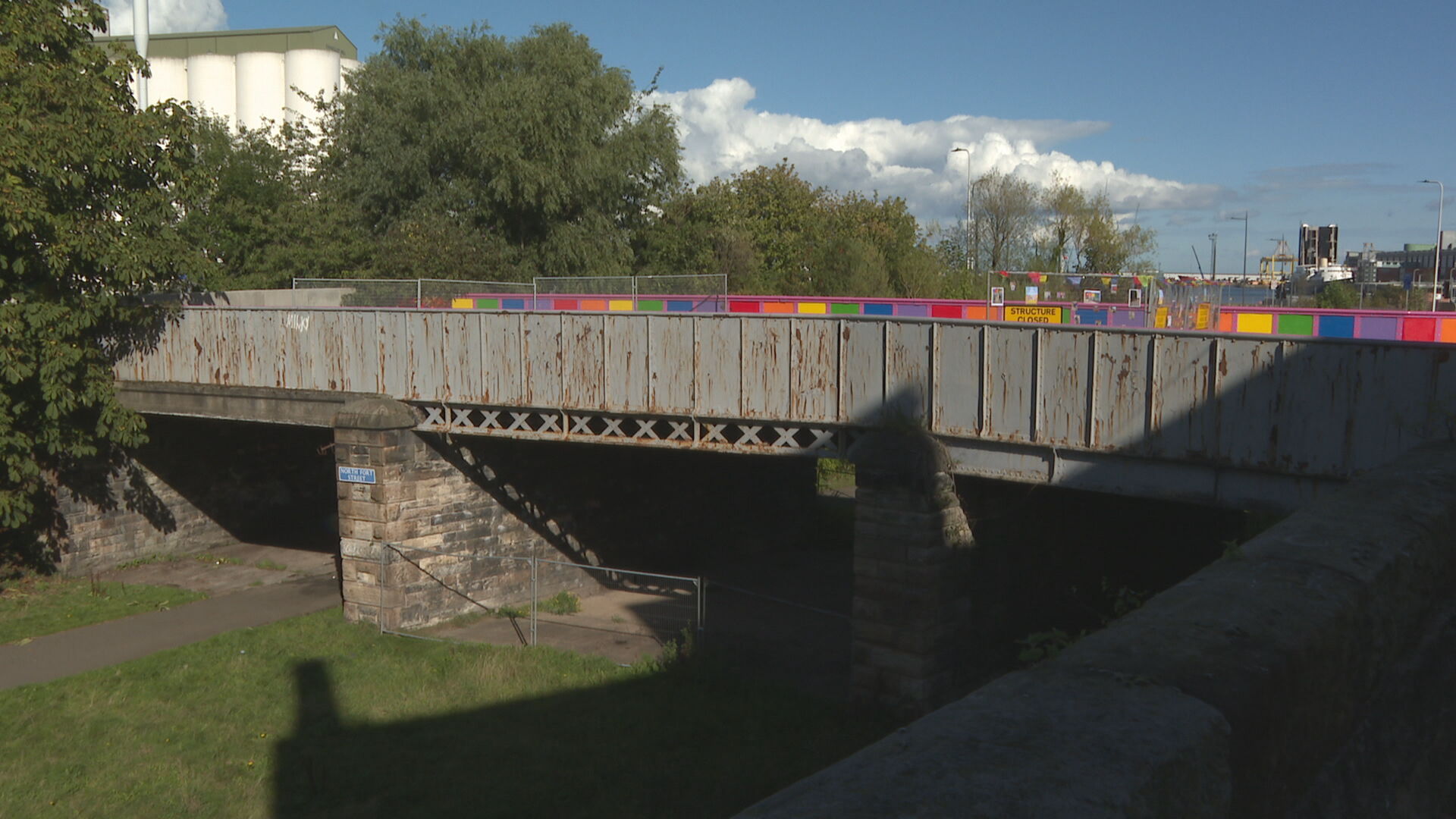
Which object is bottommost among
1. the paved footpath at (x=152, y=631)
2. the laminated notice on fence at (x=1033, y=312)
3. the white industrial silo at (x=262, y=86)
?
the paved footpath at (x=152, y=631)

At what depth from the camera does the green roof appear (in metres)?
71.1

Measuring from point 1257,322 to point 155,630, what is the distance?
61.7 feet

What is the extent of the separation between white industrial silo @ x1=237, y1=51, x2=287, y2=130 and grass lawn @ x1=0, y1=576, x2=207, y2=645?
53133mm

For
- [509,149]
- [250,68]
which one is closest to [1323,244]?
[509,149]

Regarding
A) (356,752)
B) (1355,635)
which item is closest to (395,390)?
(356,752)

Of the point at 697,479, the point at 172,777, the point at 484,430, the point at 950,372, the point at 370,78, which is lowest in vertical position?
the point at 172,777

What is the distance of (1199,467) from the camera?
11.9 meters

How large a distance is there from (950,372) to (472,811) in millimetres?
7470

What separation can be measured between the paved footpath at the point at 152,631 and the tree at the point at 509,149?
54.7 ft

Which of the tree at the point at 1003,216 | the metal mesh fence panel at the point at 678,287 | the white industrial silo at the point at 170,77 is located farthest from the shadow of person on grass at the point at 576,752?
the white industrial silo at the point at 170,77

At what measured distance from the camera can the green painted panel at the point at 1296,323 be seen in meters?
16.5

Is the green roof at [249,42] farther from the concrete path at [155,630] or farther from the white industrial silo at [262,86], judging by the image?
the concrete path at [155,630]

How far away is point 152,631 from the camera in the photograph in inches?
730

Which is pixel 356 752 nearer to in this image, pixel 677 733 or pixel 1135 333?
pixel 677 733
